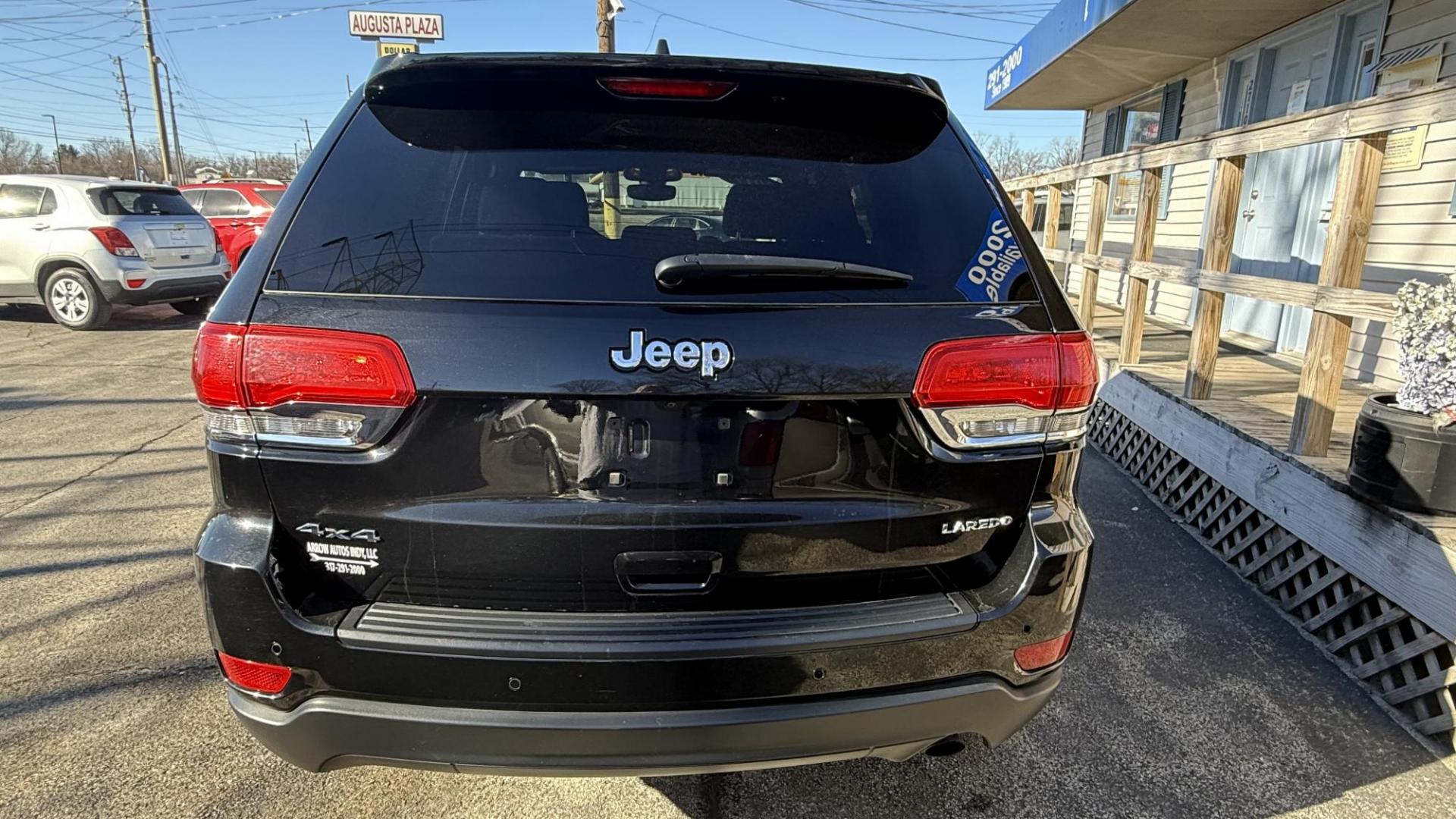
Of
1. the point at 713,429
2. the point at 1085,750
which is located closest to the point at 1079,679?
the point at 1085,750

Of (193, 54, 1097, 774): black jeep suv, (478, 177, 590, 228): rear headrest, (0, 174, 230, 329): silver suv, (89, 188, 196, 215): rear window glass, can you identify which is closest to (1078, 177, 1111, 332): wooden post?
(193, 54, 1097, 774): black jeep suv

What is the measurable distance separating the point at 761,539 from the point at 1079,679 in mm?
1838

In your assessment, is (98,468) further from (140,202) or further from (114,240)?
(140,202)

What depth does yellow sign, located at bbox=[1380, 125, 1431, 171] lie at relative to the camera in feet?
18.2

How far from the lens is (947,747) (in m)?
1.73

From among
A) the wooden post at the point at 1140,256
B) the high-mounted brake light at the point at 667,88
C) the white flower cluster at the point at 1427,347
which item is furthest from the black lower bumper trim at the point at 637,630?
the wooden post at the point at 1140,256

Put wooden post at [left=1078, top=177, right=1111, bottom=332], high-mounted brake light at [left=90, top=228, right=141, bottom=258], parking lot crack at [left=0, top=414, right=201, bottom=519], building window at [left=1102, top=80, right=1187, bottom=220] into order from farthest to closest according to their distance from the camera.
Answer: building window at [left=1102, top=80, right=1187, bottom=220] → high-mounted brake light at [left=90, top=228, right=141, bottom=258] → wooden post at [left=1078, top=177, right=1111, bottom=332] → parking lot crack at [left=0, top=414, right=201, bottom=519]

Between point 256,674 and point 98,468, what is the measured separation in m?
4.39

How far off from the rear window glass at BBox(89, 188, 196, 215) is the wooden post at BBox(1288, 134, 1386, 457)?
38.5ft

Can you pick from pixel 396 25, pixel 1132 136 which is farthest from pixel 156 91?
pixel 1132 136

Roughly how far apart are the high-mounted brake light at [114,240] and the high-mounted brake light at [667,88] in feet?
34.2

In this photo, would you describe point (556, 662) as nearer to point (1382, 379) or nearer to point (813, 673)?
point (813, 673)

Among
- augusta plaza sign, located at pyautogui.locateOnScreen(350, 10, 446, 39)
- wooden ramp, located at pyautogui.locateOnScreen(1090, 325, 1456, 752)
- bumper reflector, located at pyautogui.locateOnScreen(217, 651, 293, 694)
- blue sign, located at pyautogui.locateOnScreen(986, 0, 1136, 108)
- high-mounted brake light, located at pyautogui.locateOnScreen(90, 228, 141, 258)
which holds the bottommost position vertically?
wooden ramp, located at pyautogui.locateOnScreen(1090, 325, 1456, 752)

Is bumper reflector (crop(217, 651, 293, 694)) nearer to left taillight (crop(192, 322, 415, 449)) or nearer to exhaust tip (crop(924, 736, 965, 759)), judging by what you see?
left taillight (crop(192, 322, 415, 449))
